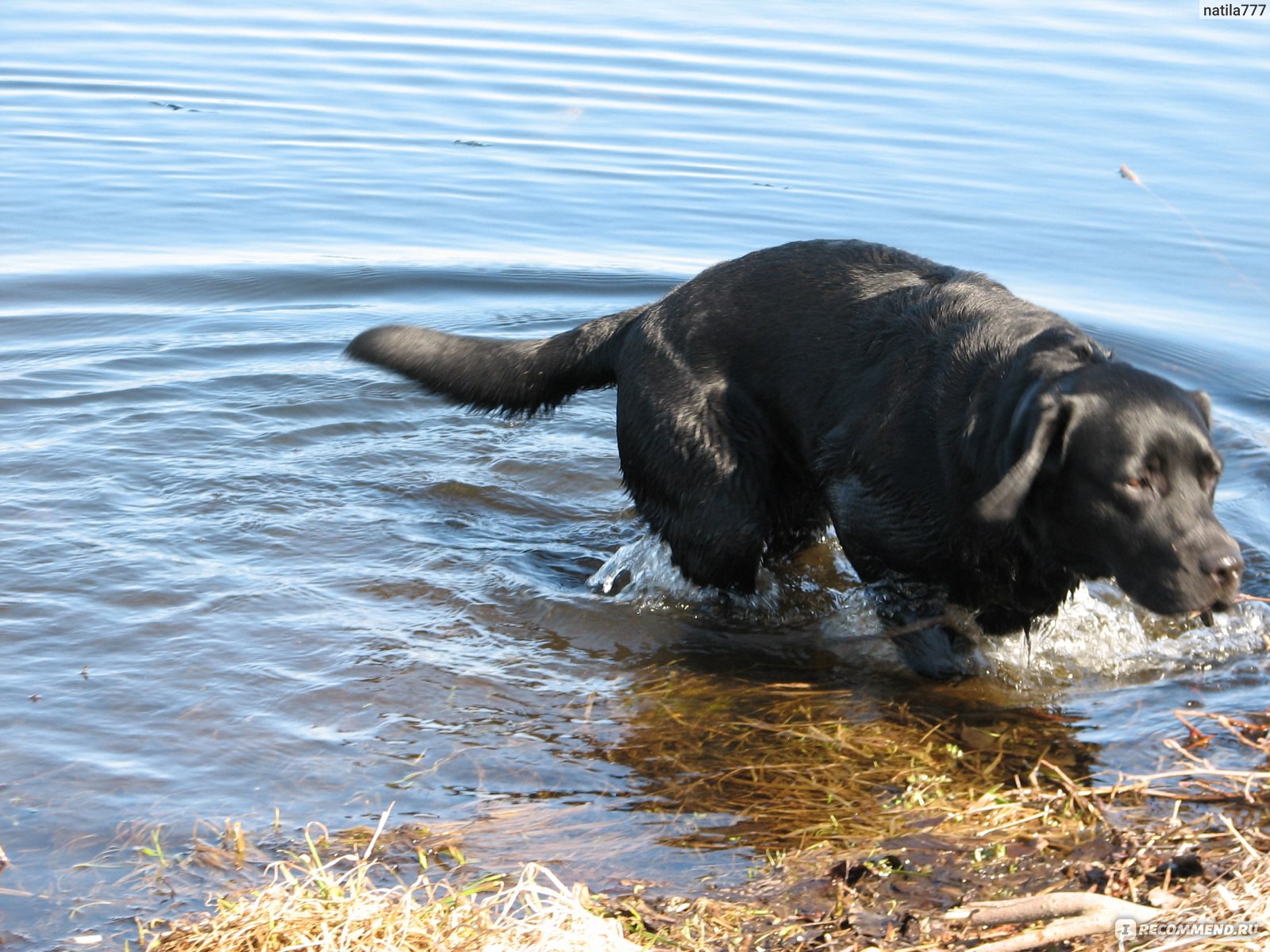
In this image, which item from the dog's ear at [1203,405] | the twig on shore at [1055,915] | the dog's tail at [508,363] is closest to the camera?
the twig on shore at [1055,915]

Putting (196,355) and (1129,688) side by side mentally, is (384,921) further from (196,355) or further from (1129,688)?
(196,355)

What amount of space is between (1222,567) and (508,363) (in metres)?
2.57

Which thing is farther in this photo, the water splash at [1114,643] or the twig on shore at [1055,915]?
the water splash at [1114,643]

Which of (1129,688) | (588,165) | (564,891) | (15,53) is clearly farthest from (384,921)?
(15,53)

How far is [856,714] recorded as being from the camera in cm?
454

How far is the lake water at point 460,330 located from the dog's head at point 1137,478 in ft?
2.53

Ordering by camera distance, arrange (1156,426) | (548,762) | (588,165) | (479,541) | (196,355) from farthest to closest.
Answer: (588,165) → (196,355) → (479,541) → (548,762) → (1156,426)

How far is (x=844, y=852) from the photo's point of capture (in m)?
3.58

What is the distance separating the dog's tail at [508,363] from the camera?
516 cm

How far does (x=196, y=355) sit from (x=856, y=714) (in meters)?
4.38

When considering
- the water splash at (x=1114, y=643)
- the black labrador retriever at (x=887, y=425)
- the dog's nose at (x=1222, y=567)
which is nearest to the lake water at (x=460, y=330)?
the water splash at (x=1114, y=643)

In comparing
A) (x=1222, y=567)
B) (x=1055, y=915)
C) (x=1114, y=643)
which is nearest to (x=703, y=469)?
(x=1114, y=643)

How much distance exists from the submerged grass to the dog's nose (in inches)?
18.9

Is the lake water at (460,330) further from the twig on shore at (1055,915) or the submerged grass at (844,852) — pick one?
the twig on shore at (1055,915)
